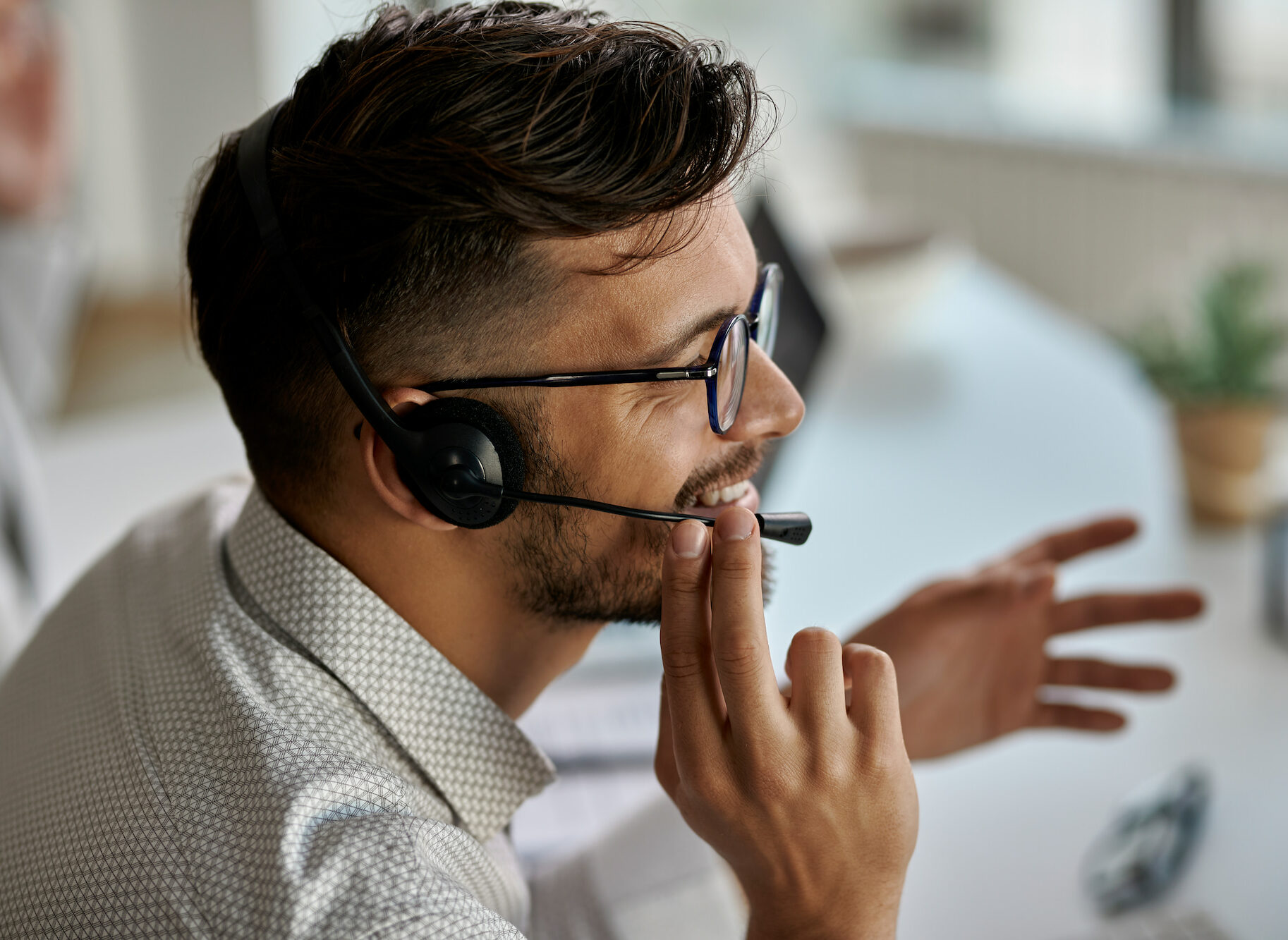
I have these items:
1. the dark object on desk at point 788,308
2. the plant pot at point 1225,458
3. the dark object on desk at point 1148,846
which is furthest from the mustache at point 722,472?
the plant pot at point 1225,458

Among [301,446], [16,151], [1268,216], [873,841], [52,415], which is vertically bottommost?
[52,415]

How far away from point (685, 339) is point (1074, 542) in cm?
53

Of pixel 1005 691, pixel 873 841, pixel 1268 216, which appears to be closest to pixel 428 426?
pixel 873 841

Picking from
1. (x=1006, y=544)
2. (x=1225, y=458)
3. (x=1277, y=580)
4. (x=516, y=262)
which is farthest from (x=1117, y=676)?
(x=516, y=262)

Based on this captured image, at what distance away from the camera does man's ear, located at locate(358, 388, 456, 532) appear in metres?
0.76

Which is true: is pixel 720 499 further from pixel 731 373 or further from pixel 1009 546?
pixel 1009 546

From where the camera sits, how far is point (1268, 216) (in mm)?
3432

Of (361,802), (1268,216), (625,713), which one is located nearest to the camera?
(361,802)

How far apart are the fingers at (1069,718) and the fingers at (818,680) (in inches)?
18.0

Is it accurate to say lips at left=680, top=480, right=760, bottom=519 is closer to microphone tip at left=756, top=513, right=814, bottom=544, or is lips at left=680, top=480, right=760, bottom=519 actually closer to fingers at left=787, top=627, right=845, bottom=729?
microphone tip at left=756, top=513, right=814, bottom=544

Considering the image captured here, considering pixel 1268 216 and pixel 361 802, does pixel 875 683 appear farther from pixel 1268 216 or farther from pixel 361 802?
pixel 1268 216

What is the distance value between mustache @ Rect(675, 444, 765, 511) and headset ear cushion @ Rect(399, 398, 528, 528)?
0.12 meters

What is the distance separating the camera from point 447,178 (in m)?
0.70

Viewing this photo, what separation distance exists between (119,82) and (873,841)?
5.25 metres
